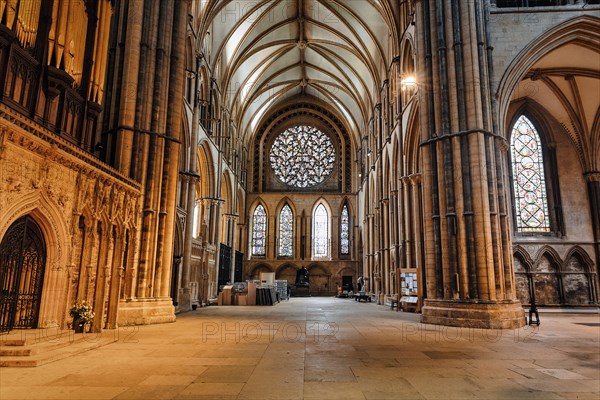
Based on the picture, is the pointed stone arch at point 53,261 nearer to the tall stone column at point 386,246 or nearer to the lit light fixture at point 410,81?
the lit light fixture at point 410,81

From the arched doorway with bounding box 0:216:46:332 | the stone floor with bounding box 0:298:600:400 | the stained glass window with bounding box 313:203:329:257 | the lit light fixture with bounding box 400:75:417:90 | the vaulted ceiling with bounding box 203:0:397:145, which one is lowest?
the stone floor with bounding box 0:298:600:400

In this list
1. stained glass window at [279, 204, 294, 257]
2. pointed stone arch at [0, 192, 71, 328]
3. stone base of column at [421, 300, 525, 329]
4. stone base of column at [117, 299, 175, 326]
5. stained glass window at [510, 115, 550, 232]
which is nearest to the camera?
pointed stone arch at [0, 192, 71, 328]

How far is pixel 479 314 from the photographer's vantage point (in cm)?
1130

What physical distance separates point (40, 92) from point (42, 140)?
266cm

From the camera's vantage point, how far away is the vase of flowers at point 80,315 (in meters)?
8.55

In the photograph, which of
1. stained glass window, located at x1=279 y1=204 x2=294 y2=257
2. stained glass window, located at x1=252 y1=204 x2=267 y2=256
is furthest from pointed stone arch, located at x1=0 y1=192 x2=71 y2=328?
stained glass window, located at x1=279 y1=204 x2=294 y2=257

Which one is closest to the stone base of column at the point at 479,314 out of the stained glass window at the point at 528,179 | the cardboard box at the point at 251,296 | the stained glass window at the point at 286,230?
the cardboard box at the point at 251,296

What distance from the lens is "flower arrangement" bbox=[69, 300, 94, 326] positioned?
858 centimetres

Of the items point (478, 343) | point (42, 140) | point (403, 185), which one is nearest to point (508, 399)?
point (478, 343)

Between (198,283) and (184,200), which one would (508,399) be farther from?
(198,283)

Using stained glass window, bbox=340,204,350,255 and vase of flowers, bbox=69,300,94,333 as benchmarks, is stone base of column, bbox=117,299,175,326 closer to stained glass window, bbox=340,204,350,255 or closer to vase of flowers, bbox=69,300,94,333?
vase of flowers, bbox=69,300,94,333

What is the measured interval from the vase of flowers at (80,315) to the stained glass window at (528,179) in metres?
20.4

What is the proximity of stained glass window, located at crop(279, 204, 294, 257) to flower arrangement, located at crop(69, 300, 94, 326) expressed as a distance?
26940 mm

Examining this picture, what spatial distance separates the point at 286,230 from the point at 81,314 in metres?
27.6
